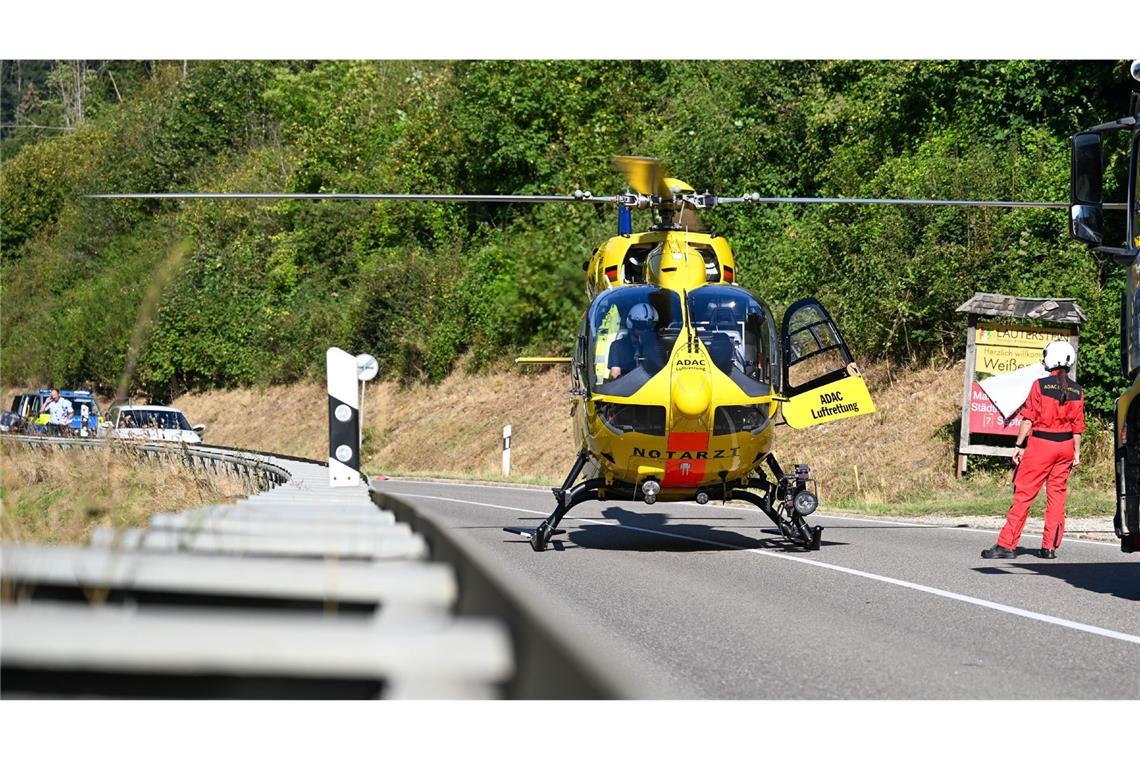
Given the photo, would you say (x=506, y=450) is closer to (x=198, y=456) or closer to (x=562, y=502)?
(x=198, y=456)

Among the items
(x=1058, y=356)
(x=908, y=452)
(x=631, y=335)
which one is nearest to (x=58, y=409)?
(x=908, y=452)

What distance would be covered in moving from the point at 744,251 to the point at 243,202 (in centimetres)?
3250

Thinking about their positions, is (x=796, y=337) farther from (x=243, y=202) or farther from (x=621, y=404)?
(x=243, y=202)

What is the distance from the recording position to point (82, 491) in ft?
30.6

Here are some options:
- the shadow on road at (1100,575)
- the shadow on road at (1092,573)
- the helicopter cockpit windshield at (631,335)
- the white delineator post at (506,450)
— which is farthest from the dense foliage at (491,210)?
the shadow on road at (1100,575)

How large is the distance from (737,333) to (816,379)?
105cm

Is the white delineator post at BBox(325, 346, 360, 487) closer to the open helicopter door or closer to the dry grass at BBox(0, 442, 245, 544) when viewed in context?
the dry grass at BBox(0, 442, 245, 544)

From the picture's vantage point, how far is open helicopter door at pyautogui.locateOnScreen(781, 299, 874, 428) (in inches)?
548

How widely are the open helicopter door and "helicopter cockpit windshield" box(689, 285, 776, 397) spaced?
1.19 ft

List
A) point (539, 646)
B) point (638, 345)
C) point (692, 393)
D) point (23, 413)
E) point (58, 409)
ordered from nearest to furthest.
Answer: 1. point (539, 646)
2. point (692, 393)
3. point (638, 345)
4. point (58, 409)
5. point (23, 413)

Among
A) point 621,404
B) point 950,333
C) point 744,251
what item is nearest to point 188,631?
point 621,404

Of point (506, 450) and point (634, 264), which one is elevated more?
point (634, 264)

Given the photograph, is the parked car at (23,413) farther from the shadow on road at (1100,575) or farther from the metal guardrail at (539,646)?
the metal guardrail at (539,646)

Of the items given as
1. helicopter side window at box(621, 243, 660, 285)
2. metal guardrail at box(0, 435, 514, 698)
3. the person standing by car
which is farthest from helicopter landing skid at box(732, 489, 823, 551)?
the person standing by car
